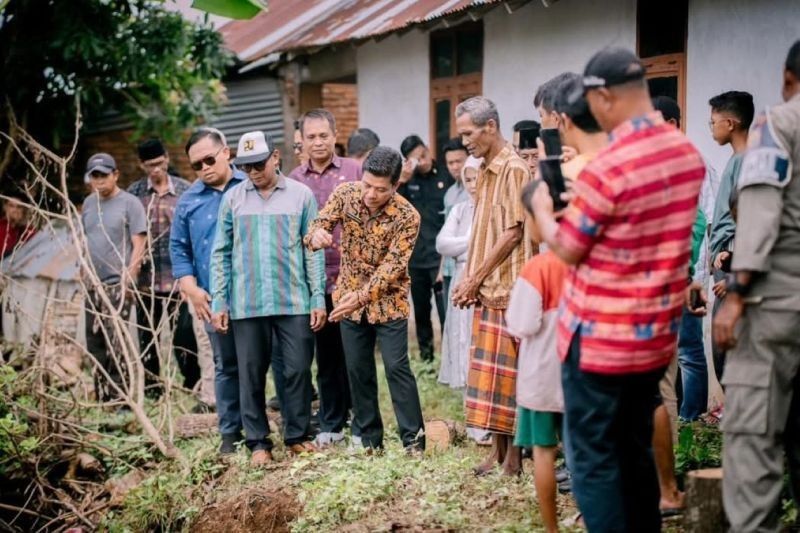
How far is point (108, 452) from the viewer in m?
7.46

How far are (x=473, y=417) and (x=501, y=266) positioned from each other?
2.80 ft

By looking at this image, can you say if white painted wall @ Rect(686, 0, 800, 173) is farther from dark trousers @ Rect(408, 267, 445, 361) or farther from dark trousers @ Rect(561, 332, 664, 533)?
dark trousers @ Rect(561, 332, 664, 533)

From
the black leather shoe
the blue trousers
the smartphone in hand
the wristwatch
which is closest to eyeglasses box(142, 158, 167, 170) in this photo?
the black leather shoe

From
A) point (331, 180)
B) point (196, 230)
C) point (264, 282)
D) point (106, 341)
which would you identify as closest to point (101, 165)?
point (106, 341)

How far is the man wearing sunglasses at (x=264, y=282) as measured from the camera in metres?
6.62

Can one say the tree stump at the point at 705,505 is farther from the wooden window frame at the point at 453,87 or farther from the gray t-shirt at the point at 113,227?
the wooden window frame at the point at 453,87

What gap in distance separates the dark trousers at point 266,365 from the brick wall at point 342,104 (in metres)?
9.25

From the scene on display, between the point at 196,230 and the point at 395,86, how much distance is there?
5.24 m

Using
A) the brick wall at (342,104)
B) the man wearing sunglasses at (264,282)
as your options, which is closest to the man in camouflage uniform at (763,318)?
the man wearing sunglasses at (264,282)

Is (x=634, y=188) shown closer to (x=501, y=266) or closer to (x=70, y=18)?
(x=501, y=266)

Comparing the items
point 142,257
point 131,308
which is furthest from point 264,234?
point 131,308

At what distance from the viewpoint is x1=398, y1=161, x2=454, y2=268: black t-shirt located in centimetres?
1009

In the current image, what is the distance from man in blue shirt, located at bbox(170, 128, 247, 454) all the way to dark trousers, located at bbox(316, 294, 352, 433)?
57cm

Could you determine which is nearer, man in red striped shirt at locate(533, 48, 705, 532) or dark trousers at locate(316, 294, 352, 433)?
man in red striped shirt at locate(533, 48, 705, 532)
